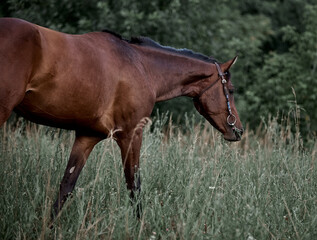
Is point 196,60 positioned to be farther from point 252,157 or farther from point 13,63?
point 13,63

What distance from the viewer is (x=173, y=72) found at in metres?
4.91

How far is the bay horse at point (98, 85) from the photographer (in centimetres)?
335

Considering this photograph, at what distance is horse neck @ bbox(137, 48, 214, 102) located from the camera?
15.6ft

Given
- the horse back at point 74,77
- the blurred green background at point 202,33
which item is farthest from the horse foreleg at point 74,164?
the blurred green background at point 202,33

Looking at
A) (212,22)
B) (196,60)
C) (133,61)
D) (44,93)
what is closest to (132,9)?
(212,22)

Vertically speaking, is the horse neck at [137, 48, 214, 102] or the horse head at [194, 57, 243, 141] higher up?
the horse neck at [137, 48, 214, 102]

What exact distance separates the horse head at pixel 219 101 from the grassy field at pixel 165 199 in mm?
317

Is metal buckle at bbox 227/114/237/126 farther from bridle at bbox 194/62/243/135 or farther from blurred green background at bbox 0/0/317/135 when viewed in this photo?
blurred green background at bbox 0/0/317/135

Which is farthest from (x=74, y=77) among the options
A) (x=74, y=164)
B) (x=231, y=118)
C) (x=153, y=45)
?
(x=231, y=118)

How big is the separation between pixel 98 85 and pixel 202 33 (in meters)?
6.85

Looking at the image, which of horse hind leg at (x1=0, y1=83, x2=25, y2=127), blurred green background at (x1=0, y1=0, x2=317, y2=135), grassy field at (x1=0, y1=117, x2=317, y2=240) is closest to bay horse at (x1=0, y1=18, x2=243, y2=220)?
horse hind leg at (x1=0, y1=83, x2=25, y2=127)

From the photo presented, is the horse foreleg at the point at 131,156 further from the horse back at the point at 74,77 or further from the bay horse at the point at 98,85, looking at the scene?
the horse back at the point at 74,77

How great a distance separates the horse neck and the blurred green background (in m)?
3.93

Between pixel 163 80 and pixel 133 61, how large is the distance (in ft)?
Answer: 1.78
